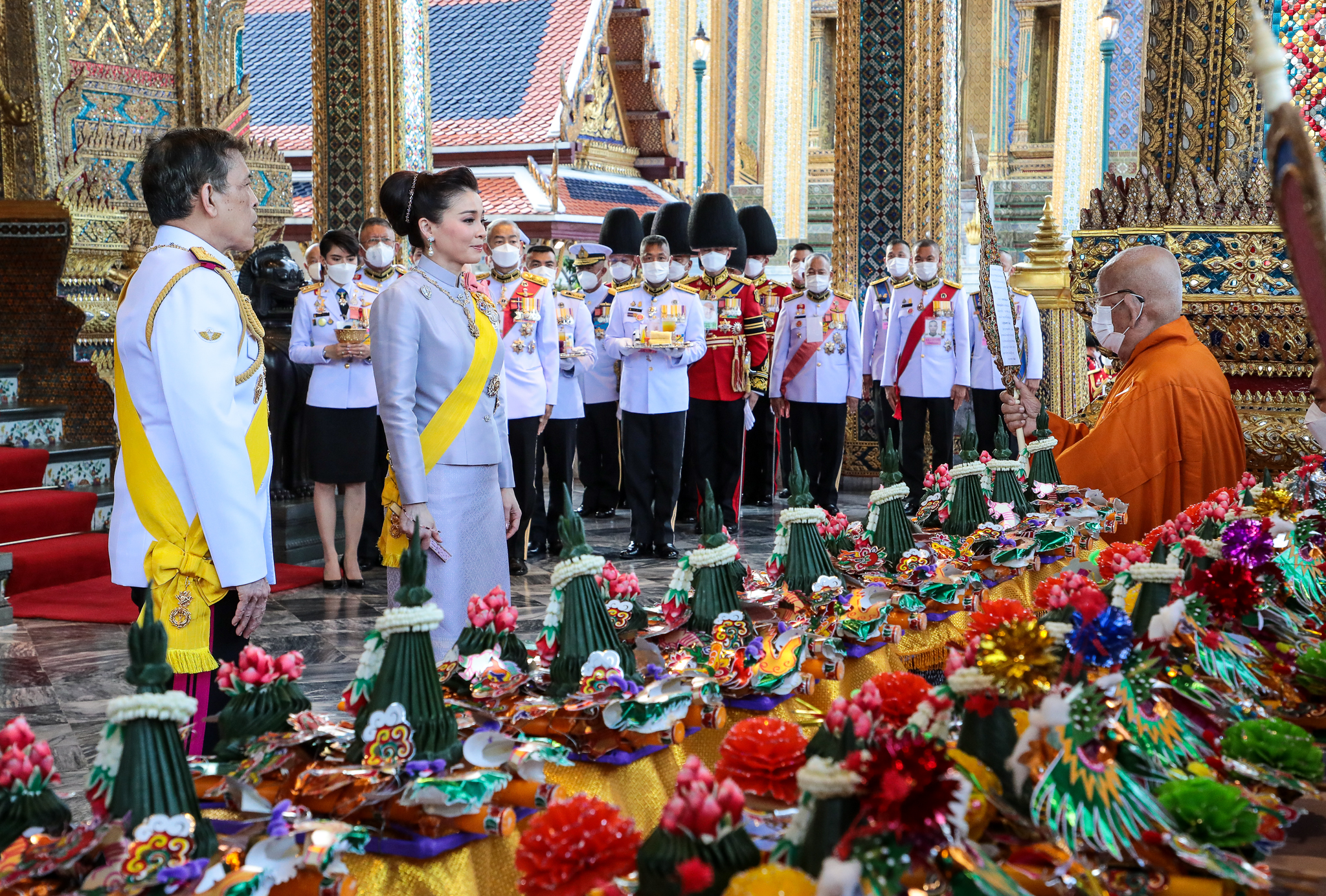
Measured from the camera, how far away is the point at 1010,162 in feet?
62.0

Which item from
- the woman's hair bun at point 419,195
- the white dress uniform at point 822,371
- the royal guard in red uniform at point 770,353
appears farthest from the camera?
the royal guard in red uniform at point 770,353

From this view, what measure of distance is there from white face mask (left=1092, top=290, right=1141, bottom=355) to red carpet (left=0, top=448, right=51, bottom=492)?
16.6 ft

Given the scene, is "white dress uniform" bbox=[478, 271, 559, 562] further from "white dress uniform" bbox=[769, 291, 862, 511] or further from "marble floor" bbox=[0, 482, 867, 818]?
"white dress uniform" bbox=[769, 291, 862, 511]

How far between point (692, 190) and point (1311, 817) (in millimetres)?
17063

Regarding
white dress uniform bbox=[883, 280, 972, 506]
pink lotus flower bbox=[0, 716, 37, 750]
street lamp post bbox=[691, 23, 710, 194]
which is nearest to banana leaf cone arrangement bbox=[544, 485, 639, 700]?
pink lotus flower bbox=[0, 716, 37, 750]

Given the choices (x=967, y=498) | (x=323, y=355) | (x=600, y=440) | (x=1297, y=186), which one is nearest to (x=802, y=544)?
(x=967, y=498)

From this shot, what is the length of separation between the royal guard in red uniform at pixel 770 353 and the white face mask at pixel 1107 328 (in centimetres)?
472

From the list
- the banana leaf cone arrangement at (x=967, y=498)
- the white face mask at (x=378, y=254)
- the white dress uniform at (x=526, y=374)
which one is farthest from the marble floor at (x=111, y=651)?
the banana leaf cone arrangement at (x=967, y=498)

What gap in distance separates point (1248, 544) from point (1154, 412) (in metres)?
1.33

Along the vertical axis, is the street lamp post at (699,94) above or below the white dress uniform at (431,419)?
above

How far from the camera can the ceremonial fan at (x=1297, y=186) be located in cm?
76

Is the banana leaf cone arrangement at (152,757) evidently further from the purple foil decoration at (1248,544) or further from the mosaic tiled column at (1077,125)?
the mosaic tiled column at (1077,125)

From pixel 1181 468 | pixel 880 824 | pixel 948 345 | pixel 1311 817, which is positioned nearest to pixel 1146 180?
pixel 1181 468

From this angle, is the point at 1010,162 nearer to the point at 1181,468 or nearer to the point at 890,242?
the point at 890,242
